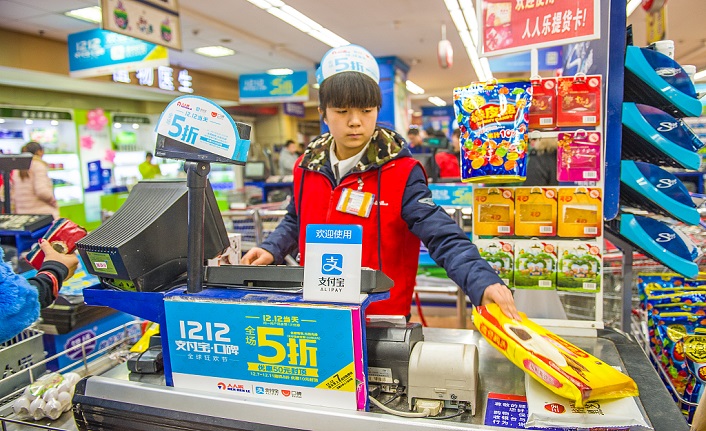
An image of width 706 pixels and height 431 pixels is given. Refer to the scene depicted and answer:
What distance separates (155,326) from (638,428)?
1.31 m

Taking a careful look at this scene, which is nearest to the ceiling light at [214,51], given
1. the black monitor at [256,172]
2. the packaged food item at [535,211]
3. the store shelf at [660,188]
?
the black monitor at [256,172]

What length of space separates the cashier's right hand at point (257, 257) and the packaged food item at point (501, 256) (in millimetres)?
765

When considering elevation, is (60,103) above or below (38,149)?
above

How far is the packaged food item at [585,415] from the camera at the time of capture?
98cm

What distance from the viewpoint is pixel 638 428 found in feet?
3.20

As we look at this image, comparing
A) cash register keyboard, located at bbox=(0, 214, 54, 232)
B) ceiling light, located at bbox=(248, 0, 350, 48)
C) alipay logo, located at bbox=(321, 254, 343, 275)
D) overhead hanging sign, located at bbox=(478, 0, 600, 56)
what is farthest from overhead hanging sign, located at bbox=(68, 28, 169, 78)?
alipay logo, located at bbox=(321, 254, 343, 275)

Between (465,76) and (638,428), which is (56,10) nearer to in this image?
(638,428)

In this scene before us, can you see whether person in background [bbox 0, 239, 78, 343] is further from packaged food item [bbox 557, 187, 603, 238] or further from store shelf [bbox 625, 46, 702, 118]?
store shelf [bbox 625, 46, 702, 118]

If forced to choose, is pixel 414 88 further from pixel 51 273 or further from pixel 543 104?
pixel 51 273

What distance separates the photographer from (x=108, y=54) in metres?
6.98

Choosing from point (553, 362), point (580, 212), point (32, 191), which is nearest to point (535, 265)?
point (580, 212)

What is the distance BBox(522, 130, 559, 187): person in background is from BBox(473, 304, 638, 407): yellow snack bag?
58.9 inches

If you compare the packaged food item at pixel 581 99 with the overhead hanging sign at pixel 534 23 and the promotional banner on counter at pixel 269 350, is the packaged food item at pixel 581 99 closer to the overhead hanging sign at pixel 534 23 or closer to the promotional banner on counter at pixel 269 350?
the overhead hanging sign at pixel 534 23

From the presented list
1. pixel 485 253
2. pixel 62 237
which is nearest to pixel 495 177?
pixel 485 253
